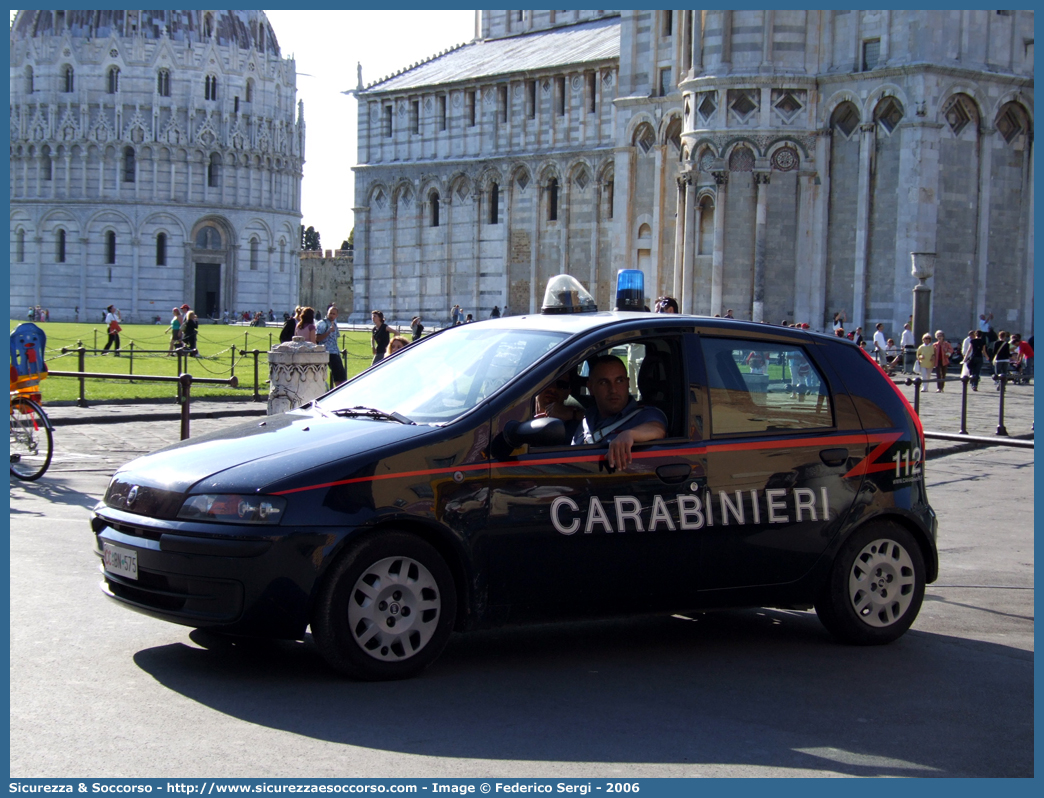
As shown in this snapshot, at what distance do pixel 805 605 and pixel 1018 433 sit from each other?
14949mm

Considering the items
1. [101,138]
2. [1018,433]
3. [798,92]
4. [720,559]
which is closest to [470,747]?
[720,559]

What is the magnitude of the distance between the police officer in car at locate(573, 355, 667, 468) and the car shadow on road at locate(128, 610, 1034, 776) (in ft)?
3.36

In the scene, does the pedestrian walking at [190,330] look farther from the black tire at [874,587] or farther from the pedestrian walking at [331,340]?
the black tire at [874,587]

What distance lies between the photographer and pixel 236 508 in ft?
17.5

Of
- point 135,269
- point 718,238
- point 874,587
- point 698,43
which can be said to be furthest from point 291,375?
point 135,269

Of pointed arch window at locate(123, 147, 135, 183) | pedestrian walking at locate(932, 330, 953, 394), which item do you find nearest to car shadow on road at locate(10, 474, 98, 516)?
pedestrian walking at locate(932, 330, 953, 394)

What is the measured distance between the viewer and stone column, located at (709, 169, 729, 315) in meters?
40.5

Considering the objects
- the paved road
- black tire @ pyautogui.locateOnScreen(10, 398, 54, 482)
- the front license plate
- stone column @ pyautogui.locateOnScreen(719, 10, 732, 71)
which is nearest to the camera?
the paved road

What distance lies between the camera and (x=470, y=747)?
4.59 m

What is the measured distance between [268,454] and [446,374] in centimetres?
110

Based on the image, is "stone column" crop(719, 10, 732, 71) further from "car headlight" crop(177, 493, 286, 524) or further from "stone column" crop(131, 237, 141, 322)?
"stone column" crop(131, 237, 141, 322)

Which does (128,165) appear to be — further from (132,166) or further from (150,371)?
(150,371)

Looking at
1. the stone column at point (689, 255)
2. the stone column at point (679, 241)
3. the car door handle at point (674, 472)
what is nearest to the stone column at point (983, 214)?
the stone column at point (689, 255)
